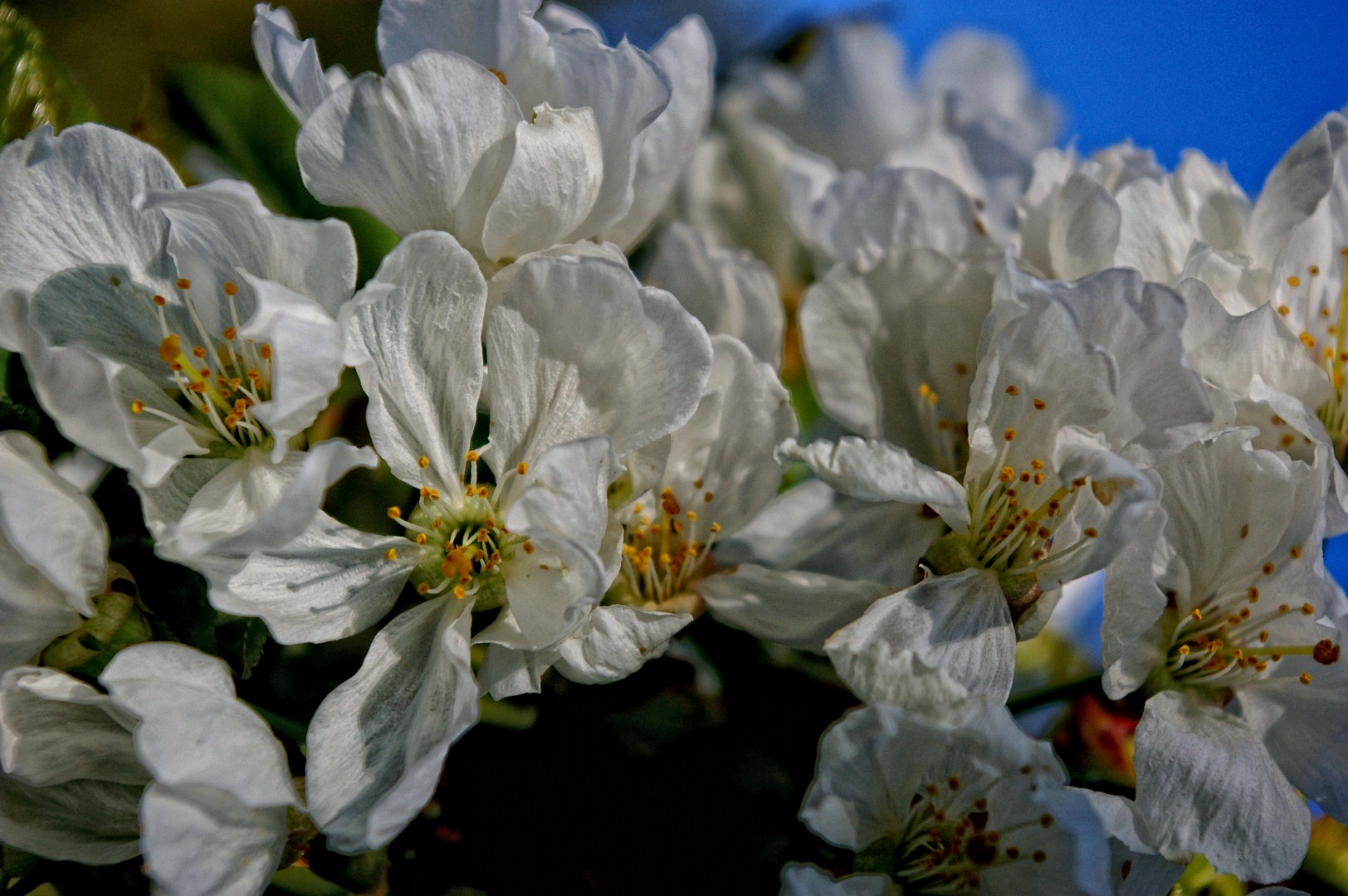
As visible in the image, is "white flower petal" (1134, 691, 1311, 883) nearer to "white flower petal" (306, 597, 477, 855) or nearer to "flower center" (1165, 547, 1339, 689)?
"flower center" (1165, 547, 1339, 689)

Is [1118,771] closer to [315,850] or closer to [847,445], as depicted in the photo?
[847,445]

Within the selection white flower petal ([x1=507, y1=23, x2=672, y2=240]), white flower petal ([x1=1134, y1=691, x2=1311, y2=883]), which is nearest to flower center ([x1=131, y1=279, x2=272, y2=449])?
white flower petal ([x1=507, y1=23, x2=672, y2=240])

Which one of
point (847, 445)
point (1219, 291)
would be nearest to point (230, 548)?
point (847, 445)

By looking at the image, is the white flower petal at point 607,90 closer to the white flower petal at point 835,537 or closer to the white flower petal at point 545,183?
the white flower petal at point 545,183

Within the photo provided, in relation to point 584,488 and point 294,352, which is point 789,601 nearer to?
point 584,488

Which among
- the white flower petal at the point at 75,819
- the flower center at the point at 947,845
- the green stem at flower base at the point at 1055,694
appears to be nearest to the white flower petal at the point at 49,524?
the white flower petal at the point at 75,819

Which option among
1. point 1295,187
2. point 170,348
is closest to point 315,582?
point 170,348

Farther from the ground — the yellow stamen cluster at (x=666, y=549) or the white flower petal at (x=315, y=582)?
the yellow stamen cluster at (x=666, y=549)
